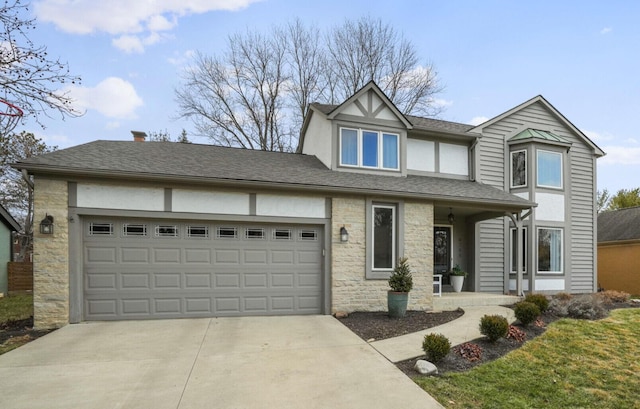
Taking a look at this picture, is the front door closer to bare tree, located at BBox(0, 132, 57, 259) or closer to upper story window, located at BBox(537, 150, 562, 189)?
upper story window, located at BBox(537, 150, 562, 189)

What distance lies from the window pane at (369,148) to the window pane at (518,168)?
5.86m

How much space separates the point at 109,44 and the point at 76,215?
6177 mm

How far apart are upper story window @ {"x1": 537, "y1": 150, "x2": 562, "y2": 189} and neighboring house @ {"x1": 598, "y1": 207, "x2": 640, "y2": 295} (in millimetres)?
6534

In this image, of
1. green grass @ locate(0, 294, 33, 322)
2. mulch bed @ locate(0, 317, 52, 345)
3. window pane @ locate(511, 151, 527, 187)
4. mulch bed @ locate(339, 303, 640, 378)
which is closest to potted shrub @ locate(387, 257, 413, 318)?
mulch bed @ locate(339, 303, 640, 378)

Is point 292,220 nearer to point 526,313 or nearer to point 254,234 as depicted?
point 254,234

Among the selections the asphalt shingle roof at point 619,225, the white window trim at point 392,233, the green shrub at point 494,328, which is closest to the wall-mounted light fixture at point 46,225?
the white window trim at point 392,233

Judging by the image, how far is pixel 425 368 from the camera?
4.73 meters

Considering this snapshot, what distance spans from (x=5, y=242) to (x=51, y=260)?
36.7ft

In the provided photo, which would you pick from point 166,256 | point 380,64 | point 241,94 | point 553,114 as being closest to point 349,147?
point 166,256

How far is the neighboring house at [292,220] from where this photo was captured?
7223 millimetres

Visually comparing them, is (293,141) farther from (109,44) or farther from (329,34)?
(109,44)

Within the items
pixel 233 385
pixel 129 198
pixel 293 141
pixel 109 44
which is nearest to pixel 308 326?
pixel 233 385

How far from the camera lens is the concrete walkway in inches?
215

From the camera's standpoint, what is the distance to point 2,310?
9367 mm
